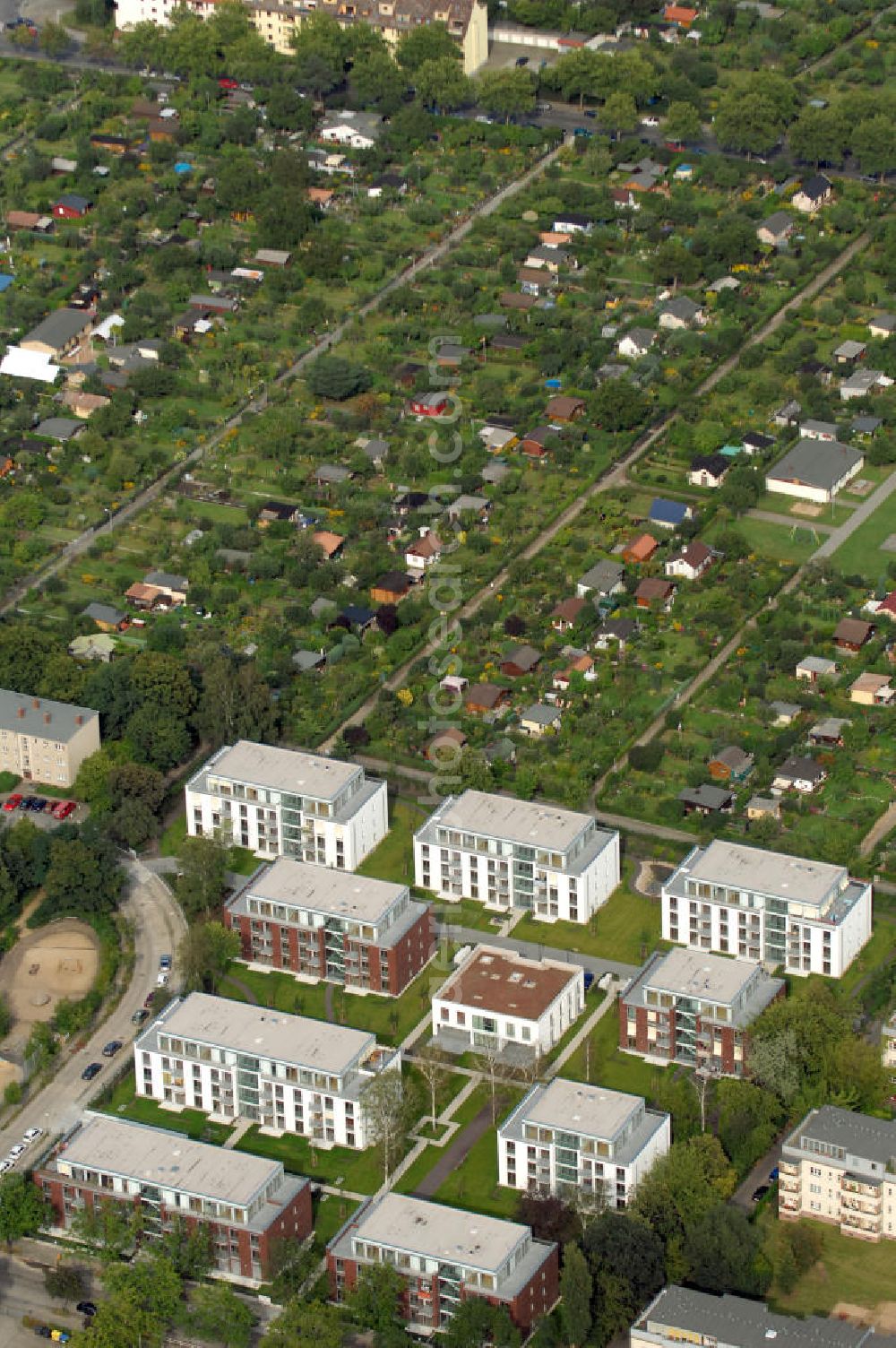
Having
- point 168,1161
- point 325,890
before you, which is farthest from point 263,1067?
point 325,890

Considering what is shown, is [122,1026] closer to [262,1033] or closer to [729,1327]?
[262,1033]

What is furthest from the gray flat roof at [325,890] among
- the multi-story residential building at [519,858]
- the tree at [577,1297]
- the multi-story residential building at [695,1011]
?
the tree at [577,1297]

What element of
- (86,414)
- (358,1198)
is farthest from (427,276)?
(358,1198)

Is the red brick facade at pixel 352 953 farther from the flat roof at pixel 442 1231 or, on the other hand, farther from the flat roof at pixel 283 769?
the flat roof at pixel 442 1231

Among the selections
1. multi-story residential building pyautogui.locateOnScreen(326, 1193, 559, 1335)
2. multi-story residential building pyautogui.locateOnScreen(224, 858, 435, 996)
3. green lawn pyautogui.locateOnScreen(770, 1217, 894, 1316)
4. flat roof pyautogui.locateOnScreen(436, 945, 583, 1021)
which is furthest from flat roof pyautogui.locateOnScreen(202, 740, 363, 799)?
green lawn pyautogui.locateOnScreen(770, 1217, 894, 1316)

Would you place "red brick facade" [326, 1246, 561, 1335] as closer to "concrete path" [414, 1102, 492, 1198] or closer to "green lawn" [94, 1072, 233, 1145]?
"concrete path" [414, 1102, 492, 1198]

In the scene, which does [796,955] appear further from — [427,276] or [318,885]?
[427,276]
